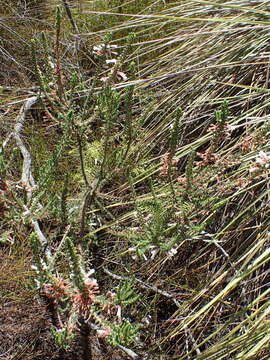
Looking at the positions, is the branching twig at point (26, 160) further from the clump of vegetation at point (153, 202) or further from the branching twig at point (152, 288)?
the branching twig at point (152, 288)

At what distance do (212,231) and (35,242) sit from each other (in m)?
0.69

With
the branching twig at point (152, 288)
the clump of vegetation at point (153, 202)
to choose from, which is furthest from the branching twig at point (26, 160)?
the branching twig at point (152, 288)

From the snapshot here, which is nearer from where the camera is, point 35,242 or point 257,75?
point 35,242

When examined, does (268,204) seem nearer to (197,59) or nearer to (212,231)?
(212,231)

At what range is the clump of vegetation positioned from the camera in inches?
39.3

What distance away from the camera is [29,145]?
5.39 feet

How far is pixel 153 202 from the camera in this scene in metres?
1.09

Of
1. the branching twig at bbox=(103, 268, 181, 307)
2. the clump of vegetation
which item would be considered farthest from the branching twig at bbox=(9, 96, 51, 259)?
the branching twig at bbox=(103, 268, 181, 307)

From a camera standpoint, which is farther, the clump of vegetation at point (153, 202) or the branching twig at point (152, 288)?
the branching twig at point (152, 288)

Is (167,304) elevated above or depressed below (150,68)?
below

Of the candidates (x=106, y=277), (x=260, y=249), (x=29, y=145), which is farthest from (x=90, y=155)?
(x=260, y=249)

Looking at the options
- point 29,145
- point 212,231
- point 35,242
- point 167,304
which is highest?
point 35,242

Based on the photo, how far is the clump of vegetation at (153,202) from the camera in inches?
39.3

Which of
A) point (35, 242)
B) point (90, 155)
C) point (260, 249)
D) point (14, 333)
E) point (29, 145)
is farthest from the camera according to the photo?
point (29, 145)
